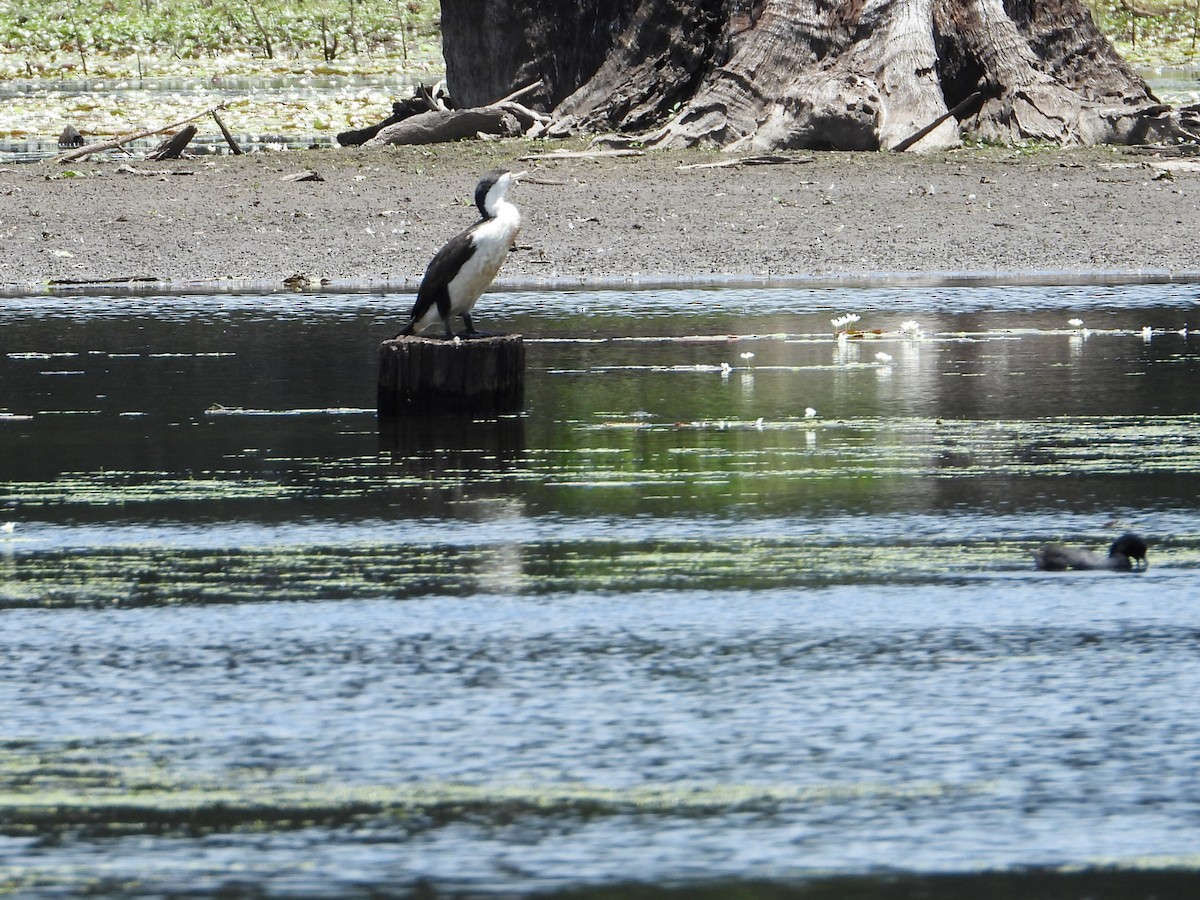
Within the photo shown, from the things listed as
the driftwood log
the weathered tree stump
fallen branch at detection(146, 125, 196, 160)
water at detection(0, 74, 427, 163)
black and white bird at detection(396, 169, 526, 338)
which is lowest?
the weathered tree stump

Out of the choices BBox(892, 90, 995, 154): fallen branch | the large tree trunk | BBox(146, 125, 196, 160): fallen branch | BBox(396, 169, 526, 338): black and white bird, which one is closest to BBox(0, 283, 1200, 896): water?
BBox(396, 169, 526, 338): black and white bird

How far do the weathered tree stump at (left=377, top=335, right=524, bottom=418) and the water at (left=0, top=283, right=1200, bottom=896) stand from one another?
14 cm

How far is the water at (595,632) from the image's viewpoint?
15.7ft

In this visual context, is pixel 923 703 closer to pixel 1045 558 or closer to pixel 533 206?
pixel 1045 558

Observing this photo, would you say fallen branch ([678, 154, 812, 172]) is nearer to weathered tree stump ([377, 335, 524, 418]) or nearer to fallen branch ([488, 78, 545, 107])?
fallen branch ([488, 78, 545, 107])

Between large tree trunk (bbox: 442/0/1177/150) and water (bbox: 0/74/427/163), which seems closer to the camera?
large tree trunk (bbox: 442/0/1177/150)

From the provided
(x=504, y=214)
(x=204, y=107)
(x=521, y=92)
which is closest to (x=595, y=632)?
(x=504, y=214)

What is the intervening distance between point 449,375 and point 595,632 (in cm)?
453

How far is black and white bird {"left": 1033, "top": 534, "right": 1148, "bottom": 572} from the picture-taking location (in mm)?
7199

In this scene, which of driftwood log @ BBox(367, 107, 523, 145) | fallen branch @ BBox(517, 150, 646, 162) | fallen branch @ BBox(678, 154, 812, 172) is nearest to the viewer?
fallen branch @ BBox(678, 154, 812, 172)

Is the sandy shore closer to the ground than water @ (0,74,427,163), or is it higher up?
closer to the ground

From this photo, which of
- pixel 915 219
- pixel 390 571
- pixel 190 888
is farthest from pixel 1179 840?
pixel 915 219

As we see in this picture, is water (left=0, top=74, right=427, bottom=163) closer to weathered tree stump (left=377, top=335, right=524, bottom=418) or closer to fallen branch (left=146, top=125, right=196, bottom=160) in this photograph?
Result: fallen branch (left=146, top=125, right=196, bottom=160)

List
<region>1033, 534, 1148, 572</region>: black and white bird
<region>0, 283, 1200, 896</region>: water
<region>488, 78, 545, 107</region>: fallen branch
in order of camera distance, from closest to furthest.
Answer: <region>0, 283, 1200, 896</region>: water, <region>1033, 534, 1148, 572</region>: black and white bird, <region>488, 78, 545, 107</region>: fallen branch
